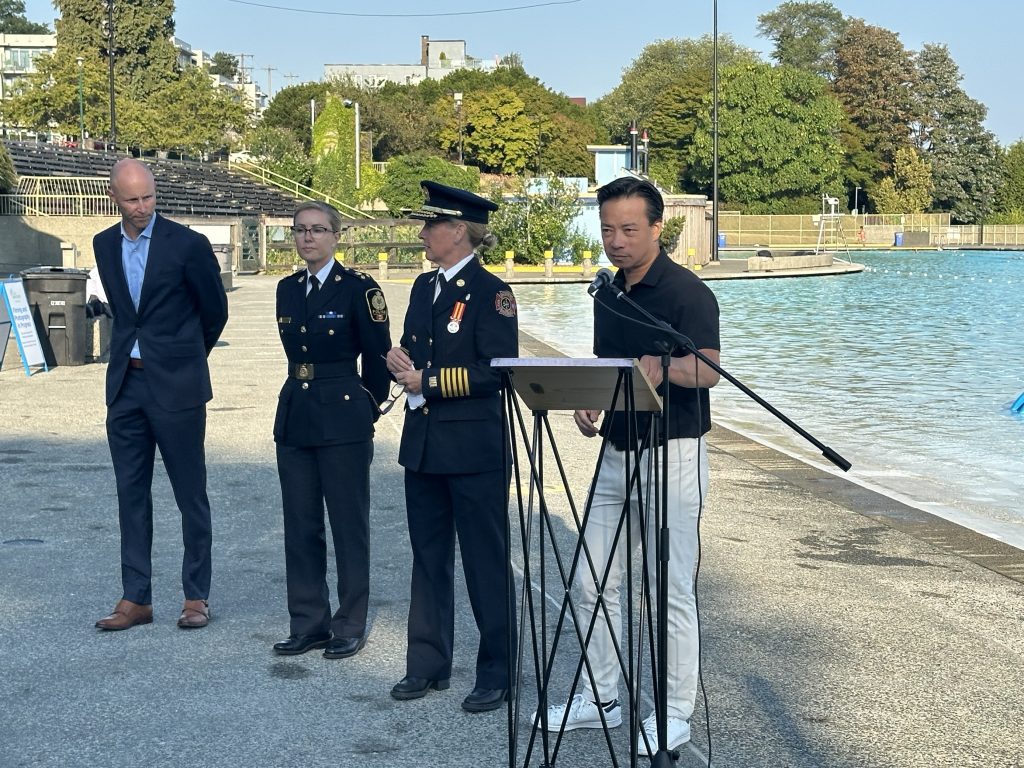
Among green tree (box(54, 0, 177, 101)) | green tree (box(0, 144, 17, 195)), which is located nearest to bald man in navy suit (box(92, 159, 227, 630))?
green tree (box(0, 144, 17, 195))

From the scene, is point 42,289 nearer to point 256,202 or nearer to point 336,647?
point 336,647

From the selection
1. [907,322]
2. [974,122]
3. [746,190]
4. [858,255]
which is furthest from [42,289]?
[974,122]

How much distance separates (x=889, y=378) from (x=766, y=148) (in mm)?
75018

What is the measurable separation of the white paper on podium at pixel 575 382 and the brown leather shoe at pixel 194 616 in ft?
8.67

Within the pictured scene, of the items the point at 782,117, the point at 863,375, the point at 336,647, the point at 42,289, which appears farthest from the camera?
the point at 782,117

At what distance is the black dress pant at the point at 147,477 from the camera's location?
20.4 ft

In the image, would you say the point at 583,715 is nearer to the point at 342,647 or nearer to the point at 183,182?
the point at 342,647

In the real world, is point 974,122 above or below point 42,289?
above

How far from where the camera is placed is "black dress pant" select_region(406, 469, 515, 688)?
516cm

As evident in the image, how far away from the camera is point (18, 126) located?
262ft

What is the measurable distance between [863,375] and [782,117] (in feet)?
250

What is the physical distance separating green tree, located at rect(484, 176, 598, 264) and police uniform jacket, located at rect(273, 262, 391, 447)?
4236 cm

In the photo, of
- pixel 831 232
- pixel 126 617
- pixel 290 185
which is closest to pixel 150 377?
pixel 126 617

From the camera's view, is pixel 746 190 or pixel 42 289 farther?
pixel 746 190
